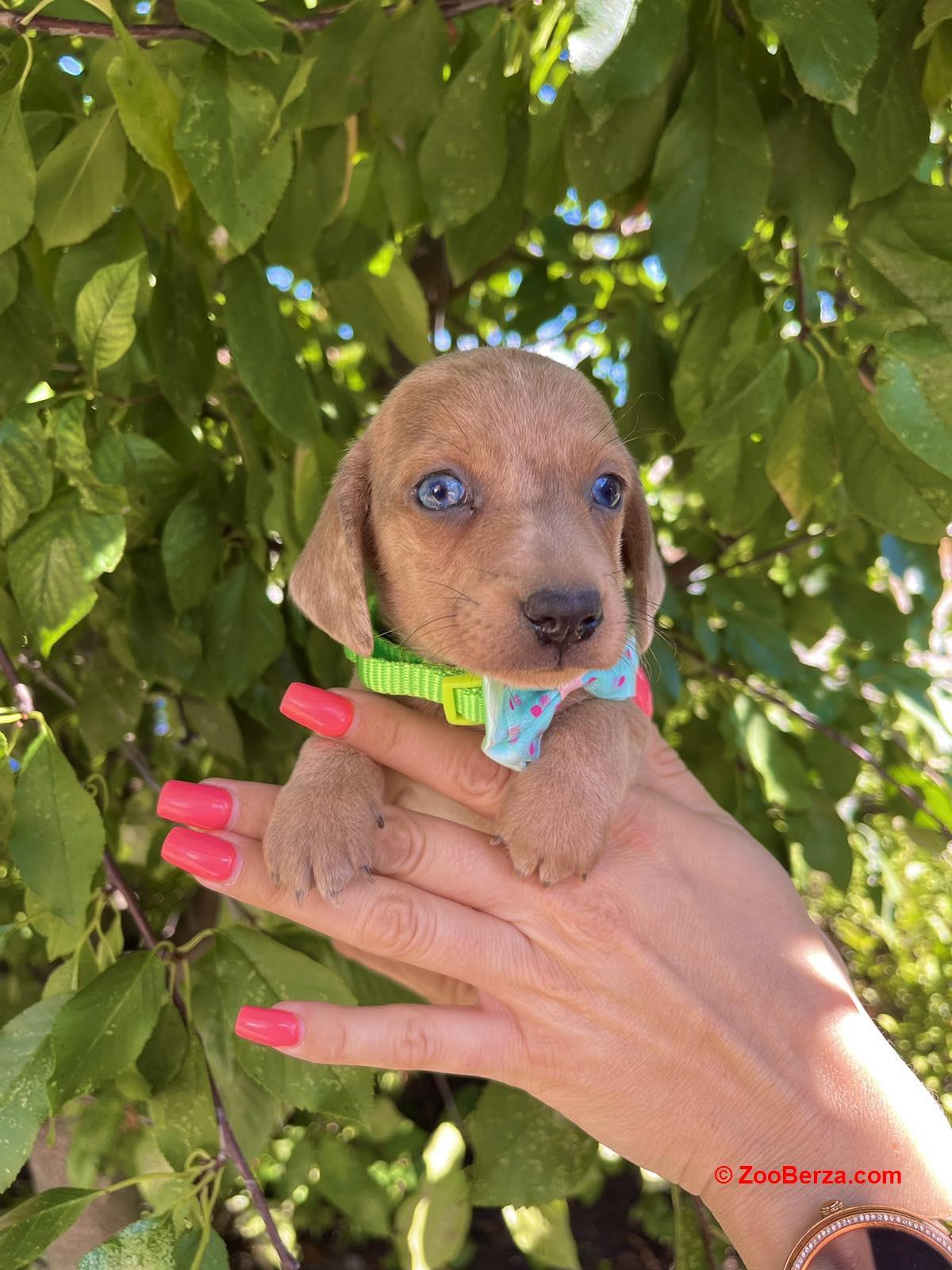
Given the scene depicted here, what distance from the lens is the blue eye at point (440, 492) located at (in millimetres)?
2328

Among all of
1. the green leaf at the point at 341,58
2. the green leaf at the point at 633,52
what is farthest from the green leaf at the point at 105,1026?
the green leaf at the point at 633,52

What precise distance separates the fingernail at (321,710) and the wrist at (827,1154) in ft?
4.38

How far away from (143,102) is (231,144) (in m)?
0.16

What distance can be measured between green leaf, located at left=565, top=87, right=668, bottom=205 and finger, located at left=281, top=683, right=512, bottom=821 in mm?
1337

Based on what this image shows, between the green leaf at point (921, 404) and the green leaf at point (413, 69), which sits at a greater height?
the green leaf at point (413, 69)

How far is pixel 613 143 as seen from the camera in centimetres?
199

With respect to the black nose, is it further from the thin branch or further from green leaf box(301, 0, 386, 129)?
the thin branch

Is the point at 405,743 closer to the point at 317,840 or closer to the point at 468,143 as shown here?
the point at 317,840

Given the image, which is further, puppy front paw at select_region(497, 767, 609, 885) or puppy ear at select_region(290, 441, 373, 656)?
puppy ear at select_region(290, 441, 373, 656)

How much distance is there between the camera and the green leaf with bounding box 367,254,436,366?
2.55 m

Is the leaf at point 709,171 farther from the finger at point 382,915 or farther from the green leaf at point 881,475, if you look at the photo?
the finger at point 382,915

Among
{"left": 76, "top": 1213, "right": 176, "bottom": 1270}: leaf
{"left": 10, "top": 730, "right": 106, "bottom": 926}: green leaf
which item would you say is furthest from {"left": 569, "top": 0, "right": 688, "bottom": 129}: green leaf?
{"left": 76, "top": 1213, "right": 176, "bottom": 1270}: leaf

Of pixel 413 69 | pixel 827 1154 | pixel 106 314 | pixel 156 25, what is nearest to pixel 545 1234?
pixel 827 1154

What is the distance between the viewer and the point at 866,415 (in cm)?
196
